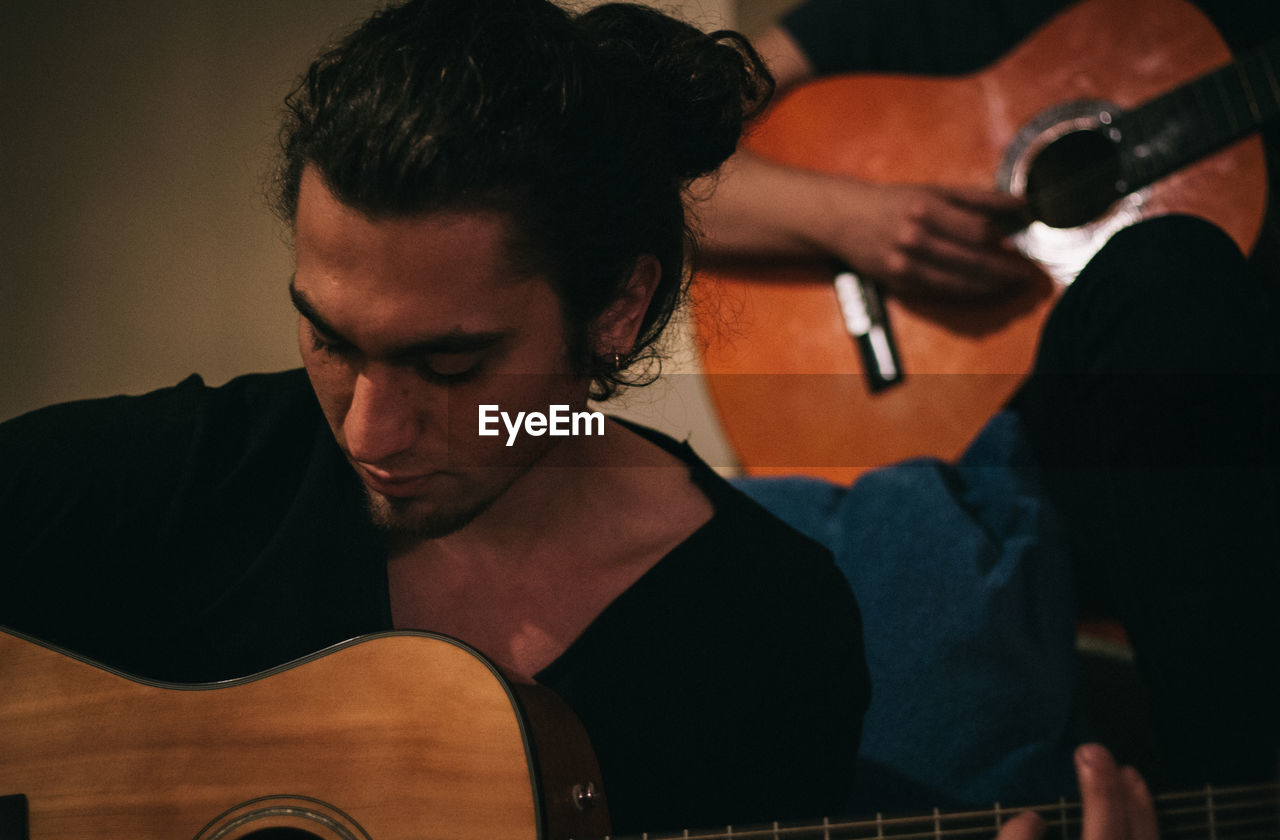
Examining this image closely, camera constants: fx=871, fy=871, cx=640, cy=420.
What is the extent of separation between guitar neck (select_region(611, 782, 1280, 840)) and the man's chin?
1.27 feet

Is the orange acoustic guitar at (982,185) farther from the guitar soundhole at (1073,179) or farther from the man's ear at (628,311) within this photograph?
the man's ear at (628,311)

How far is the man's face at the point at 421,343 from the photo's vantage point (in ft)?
2.07

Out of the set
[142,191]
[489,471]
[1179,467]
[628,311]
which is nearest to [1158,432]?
[1179,467]

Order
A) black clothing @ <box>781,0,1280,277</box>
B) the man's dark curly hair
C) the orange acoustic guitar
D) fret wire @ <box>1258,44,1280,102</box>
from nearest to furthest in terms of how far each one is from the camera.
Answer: the man's dark curly hair → fret wire @ <box>1258,44,1280,102</box> → the orange acoustic guitar → black clothing @ <box>781,0,1280,277</box>

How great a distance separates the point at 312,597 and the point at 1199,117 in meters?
1.21

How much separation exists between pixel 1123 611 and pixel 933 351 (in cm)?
41

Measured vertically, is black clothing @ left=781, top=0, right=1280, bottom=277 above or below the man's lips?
above

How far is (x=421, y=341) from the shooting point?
64 cm

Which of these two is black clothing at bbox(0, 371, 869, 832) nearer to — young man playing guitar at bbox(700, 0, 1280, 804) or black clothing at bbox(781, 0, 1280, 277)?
young man playing guitar at bbox(700, 0, 1280, 804)

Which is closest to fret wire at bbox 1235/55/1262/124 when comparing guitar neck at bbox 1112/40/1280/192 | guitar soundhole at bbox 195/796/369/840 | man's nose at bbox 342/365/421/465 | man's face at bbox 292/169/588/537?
guitar neck at bbox 1112/40/1280/192

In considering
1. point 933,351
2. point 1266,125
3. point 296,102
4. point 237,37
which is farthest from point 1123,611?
point 237,37

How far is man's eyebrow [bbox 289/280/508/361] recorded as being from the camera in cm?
64

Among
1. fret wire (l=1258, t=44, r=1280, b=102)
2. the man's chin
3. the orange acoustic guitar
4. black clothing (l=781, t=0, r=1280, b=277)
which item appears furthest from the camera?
black clothing (l=781, t=0, r=1280, b=277)

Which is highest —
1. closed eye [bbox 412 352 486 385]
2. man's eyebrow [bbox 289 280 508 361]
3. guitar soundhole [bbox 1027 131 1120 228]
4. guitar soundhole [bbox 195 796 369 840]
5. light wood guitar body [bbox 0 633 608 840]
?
guitar soundhole [bbox 1027 131 1120 228]
